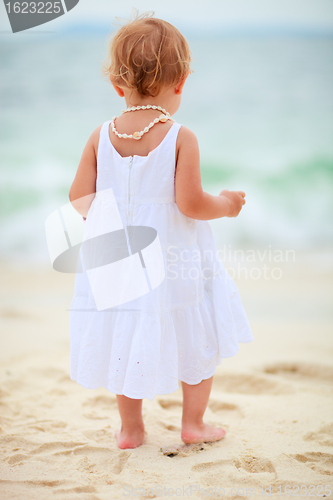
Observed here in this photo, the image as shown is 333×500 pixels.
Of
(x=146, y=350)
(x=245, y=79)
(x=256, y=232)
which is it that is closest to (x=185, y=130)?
(x=146, y=350)

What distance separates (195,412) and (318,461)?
414 mm

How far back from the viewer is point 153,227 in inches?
51.8

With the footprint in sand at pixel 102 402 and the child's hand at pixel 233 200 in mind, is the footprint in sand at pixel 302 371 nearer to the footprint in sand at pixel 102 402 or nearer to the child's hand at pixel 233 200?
the footprint in sand at pixel 102 402

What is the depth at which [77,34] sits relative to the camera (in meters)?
5.92

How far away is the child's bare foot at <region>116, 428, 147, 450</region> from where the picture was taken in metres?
1.47

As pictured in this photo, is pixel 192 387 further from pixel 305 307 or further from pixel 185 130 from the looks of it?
pixel 305 307

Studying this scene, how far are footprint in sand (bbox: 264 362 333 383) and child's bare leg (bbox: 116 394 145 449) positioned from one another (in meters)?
0.94

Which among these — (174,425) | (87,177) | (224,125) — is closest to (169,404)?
(174,425)

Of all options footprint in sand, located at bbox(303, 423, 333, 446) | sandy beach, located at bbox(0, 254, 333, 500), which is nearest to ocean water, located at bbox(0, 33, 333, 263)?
sandy beach, located at bbox(0, 254, 333, 500)

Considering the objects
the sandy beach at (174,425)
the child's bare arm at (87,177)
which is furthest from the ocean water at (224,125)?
the child's bare arm at (87,177)

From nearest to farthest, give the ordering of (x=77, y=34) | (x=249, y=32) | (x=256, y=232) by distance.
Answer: (x=256, y=232) < (x=77, y=34) < (x=249, y=32)

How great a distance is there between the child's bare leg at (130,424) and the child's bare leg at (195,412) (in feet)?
0.51

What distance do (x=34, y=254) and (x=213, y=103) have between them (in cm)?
431

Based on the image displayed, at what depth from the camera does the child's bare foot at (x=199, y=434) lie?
147 cm
